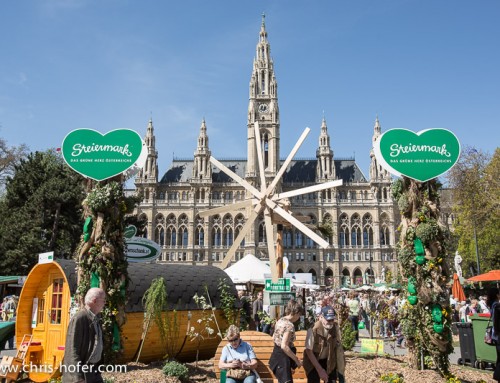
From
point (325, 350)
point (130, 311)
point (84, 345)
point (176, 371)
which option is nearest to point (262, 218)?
point (130, 311)

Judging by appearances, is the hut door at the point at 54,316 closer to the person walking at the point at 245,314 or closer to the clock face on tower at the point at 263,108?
the person walking at the point at 245,314

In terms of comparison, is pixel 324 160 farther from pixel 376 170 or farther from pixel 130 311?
pixel 130 311

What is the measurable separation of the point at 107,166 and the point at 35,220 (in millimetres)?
24083

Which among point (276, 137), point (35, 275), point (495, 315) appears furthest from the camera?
point (276, 137)

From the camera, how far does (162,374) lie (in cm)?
883

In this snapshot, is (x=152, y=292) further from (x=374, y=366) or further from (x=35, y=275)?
(x=374, y=366)

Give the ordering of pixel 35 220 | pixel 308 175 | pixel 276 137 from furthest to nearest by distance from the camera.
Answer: pixel 308 175 < pixel 276 137 < pixel 35 220

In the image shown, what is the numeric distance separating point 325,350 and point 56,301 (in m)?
6.41

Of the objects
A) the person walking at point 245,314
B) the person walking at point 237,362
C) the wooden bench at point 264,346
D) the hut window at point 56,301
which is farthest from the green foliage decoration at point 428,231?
the hut window at point 56,301

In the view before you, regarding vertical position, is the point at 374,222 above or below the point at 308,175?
below

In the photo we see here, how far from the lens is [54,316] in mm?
9836

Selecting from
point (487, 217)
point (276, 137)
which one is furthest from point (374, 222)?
point (487, 217)

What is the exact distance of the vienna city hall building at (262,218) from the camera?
2522 inches

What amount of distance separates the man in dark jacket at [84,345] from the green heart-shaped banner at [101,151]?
5054 millimetres
